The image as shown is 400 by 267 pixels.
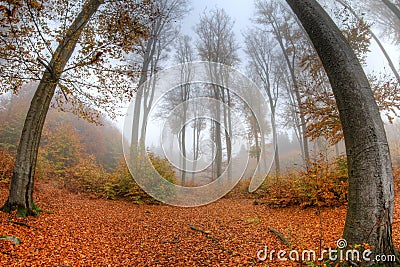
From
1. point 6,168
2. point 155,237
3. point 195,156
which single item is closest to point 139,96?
point 195,156

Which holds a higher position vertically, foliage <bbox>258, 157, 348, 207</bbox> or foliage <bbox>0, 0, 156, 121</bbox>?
foliage <bbox>0, 0, 156, 121</bbox>

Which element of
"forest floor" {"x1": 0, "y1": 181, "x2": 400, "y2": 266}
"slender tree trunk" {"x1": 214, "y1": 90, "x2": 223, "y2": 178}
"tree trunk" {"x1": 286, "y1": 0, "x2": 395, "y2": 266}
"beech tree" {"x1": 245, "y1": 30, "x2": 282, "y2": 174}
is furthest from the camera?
"beech tree" {"x1": 245, "y1": 30, "x2": 282, "y2": 174}

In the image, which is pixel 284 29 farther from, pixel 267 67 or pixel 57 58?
pixel 57 58

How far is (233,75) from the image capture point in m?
14.7

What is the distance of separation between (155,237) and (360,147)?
4.59m

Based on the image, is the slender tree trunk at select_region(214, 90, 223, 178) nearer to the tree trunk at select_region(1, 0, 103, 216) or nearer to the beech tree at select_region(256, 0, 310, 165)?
the beech tree at select_region(256, 0, 310, 165)

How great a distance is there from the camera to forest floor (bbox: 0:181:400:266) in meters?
3.68

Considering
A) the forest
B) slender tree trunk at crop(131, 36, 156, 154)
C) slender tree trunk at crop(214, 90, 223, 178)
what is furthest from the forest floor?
slender tree trunk at crop(214, 90, 223, 178)

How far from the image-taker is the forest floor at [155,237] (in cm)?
368

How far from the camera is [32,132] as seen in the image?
5668 millimetres

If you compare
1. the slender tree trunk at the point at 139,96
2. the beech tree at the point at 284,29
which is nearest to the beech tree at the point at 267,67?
the beech tree at the point at 284,29

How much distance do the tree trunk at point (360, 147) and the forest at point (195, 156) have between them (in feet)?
0.05

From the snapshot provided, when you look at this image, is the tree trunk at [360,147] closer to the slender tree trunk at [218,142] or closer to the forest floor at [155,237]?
the forest floor at [155,237]

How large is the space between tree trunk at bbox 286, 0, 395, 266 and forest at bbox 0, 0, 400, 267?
0.01 metres
